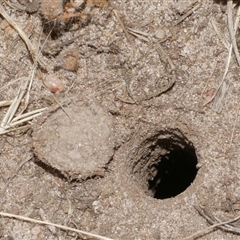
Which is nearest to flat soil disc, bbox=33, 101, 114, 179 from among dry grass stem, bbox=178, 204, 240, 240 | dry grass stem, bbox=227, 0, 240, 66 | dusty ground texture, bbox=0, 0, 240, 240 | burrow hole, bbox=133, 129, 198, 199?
dusty ground texture, bbox=0, 0, 240, 240

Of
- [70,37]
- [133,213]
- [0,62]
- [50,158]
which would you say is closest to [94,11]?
[70,37]

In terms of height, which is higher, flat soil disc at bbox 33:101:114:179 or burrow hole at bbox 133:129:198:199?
flat soil disc at bbox 33:101:114:179

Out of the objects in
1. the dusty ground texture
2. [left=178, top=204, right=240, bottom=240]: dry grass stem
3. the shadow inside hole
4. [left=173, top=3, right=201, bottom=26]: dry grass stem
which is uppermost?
[left=173, top=3, right=201, bottom=26]: dry grass stem

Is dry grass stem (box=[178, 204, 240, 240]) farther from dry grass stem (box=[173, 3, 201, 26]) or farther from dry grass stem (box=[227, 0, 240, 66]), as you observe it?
dry grass stem (box=[173, 3, 201, 26])

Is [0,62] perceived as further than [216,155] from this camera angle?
Yes

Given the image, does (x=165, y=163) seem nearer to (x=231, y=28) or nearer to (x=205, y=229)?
(x=205, y=229)

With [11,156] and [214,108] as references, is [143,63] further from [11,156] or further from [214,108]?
[11,156]

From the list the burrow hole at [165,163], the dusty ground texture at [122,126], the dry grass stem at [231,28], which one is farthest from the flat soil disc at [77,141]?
the dry grass stem at [231,28]

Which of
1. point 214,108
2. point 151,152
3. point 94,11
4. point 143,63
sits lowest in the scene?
point 151,152
